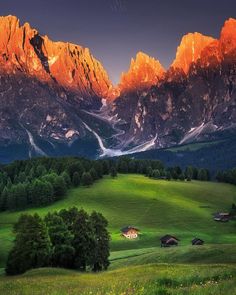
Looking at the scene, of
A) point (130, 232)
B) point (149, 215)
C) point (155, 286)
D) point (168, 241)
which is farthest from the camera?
point (149, 215)

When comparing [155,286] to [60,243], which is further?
[60,243]

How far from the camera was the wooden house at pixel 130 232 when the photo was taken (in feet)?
438

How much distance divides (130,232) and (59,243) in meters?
66.9

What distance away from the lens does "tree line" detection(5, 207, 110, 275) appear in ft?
219

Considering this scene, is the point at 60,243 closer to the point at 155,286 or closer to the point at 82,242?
the point at 82,242

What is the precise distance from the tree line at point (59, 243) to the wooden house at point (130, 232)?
5153 cm

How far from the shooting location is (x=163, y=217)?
165 m

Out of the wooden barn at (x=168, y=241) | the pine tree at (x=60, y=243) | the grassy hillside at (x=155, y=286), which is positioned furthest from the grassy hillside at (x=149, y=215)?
the grassy hillside at (x=155, y=286)

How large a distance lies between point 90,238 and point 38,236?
10212mm

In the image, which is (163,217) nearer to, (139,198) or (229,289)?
(139,198)

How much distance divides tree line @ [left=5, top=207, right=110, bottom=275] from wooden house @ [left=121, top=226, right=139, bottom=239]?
169ft

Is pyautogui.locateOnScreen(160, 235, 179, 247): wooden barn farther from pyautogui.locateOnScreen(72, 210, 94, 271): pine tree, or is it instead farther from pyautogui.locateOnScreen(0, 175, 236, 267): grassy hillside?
pyautogui.locateOnScreen(72, 210, 94, 271): pine tree

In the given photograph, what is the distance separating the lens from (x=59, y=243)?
71500 millimetres

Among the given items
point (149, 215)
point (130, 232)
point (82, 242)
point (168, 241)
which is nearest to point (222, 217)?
point (149, 215)
